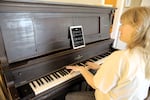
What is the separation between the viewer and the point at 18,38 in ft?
3.06

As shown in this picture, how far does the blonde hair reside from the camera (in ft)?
2.26

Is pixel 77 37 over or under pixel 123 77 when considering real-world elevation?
over

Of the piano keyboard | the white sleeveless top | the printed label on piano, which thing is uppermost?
the printed label on piano

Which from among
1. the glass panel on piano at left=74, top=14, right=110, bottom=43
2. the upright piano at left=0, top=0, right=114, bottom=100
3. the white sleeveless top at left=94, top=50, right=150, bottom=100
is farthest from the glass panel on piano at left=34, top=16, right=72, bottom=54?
the white sleeveless top at left=94, top=50, right=150, bottom=100

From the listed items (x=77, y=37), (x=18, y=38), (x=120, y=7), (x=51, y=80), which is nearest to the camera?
(x=18, y=38)

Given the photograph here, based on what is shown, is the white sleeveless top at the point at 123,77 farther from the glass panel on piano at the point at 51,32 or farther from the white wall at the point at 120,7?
the white wall at the point at 120,7

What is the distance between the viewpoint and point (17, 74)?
0.88 metres

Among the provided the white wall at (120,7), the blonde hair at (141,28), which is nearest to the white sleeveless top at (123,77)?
the blonde hair at (141,28)

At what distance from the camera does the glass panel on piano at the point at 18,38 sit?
865mm

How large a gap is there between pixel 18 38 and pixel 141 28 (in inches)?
33.9

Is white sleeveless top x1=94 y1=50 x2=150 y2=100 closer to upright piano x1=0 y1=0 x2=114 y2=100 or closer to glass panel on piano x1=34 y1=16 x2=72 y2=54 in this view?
upright piano x1=0 y1=0 x2=114 y2=100

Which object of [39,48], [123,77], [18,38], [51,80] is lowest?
[51,80]

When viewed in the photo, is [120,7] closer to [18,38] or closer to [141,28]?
[141,28]

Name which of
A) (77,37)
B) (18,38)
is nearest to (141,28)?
(77,37)
